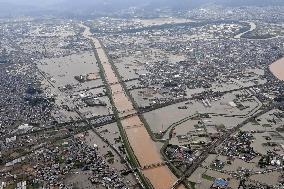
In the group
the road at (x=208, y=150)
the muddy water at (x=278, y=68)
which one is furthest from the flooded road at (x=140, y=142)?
the muddy water at (x=278, y=68)

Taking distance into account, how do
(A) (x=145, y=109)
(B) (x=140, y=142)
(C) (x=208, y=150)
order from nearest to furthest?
(C) (x=208, y=150)
(B) (x=140, y=142)
(A) (x=145, y=109)

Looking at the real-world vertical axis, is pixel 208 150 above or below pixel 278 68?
below

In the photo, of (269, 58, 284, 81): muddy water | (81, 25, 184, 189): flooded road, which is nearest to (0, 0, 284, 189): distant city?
(81, 25, 184, 189): flooded road

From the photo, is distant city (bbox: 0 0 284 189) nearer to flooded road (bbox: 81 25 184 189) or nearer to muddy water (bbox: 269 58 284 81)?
flooded road (bbox: 81 25 184 189)

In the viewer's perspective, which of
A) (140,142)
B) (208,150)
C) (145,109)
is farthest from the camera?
(145,109)

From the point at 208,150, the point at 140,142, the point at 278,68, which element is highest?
the point at 278,68

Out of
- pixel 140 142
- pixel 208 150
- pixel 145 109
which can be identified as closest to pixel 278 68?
pixel 145 109

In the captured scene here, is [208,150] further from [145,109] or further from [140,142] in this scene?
[145,109]
